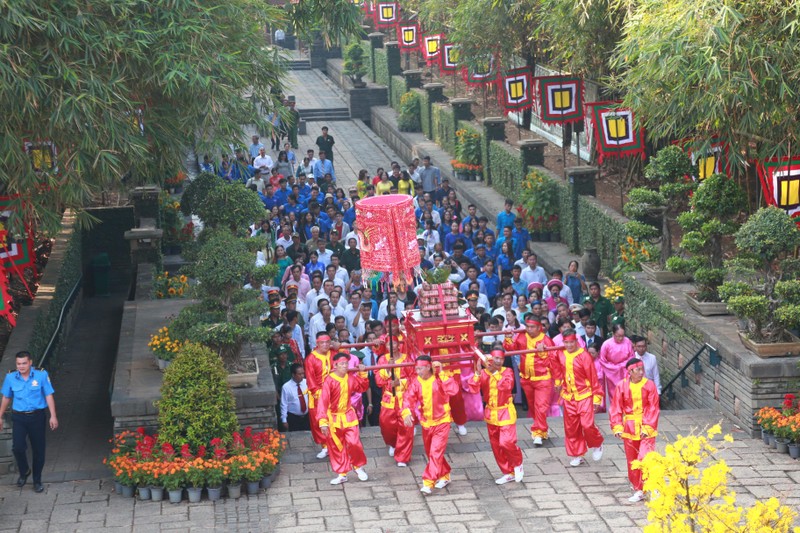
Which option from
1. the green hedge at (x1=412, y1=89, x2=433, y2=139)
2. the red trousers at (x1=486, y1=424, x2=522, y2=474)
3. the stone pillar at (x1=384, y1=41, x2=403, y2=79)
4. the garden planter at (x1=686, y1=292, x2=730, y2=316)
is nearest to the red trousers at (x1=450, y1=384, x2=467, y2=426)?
the red trousers at (x1=486, y1=424, x2=522, y2=474)

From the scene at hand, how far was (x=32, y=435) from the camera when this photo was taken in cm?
1285

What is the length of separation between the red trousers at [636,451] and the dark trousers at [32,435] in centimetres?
587

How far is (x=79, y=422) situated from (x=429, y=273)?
4.92 m

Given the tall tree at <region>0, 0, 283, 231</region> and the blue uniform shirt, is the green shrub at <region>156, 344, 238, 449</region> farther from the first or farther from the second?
the tall tree at <region>0, 0, 283, 231</region>

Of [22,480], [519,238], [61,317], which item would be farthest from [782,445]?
[61,317]

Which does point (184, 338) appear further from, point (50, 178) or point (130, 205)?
point (130, 205)

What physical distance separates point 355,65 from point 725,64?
25109 millimetres

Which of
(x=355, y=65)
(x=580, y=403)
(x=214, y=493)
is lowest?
(x=214, y=493)

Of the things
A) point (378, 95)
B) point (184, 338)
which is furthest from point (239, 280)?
point (378, 95)

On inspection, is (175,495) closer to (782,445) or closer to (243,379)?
(243,379)

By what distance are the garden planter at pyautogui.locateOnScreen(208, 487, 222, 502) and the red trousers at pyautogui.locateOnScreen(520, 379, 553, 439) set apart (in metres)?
3.54

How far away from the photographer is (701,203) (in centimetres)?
1598

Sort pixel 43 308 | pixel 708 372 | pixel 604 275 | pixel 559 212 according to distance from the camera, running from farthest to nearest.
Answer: pixel 559 212 < pixel 604 275 < pixel 43 308 < pixel 708 372

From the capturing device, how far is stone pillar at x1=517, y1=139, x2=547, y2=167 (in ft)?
80.9
